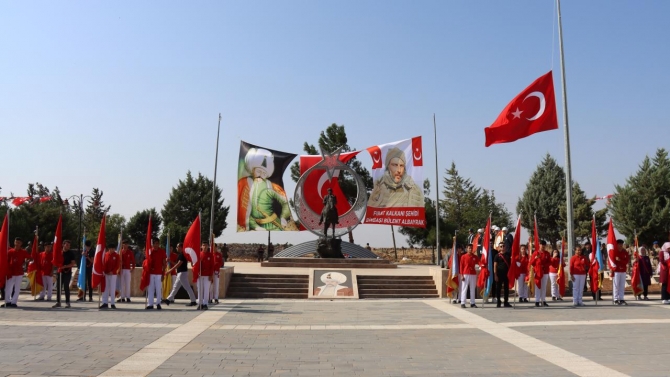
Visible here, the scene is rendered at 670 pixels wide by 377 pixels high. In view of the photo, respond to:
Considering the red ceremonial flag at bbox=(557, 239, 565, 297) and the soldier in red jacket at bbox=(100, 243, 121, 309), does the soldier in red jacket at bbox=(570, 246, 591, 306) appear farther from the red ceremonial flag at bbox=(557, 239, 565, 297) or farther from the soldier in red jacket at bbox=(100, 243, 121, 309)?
the soldier in red jacket at bbox=(100, 243, 121, 309)

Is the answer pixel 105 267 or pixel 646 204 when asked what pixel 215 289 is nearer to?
pixel 105 267

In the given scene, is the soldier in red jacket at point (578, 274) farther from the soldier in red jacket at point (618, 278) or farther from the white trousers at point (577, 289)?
the soldier in red jacket at point (618, 278)

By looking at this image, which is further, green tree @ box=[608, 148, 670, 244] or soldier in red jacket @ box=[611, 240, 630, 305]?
green tree @ box=[608, 148, 670, 244]

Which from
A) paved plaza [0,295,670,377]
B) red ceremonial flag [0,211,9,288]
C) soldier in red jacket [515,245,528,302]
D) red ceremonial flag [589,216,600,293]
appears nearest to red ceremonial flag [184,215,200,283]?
paved plaza [0,295,670,377]

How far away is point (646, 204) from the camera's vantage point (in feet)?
144

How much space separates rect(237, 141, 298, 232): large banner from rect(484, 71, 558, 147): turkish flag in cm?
1995

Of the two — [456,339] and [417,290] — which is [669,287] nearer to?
[417,290]

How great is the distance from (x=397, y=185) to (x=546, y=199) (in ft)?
66.5

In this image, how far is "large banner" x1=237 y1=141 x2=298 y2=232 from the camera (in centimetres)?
3741

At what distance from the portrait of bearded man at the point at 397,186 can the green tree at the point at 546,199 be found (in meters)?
18.5

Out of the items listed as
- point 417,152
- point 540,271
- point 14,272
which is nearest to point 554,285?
point 540,271

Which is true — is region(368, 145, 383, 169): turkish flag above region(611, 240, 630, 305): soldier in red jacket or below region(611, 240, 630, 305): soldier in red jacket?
above


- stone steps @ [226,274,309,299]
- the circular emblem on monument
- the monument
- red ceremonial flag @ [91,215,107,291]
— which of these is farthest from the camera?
the circular emblem on monument

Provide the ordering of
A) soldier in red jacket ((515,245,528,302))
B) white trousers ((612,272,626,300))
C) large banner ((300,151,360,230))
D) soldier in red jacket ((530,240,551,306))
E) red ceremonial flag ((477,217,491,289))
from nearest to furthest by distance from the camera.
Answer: red ceremonial flag ((477,217,491,289)) → soldier in red jacket ((530,240,551,306)) → white trousers ((612,272,626,300)) → soldier in red jacket ((515,245,528,302)) → large banner ((300,151,360,230))
